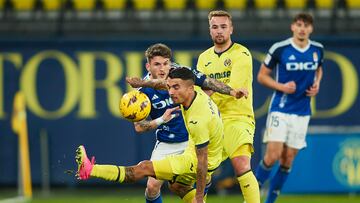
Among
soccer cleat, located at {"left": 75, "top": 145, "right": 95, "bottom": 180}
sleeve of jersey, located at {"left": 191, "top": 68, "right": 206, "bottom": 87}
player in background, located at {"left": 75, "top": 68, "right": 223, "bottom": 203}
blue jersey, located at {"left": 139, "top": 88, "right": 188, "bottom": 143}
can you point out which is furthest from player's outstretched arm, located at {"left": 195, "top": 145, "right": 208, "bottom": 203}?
blue jersey, located at {"left": 139, "top": 88, "right": 188, "bottom": 143}

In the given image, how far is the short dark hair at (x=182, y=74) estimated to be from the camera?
1041 cm

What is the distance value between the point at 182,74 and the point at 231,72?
4.31 ft

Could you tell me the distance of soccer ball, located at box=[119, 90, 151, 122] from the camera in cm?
1104

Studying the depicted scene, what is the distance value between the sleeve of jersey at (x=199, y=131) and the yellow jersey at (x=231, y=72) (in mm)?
1225

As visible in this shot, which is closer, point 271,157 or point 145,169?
point 145,169

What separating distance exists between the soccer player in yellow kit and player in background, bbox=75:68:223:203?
1.42 feet

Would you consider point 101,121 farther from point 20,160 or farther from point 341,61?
point 341,61

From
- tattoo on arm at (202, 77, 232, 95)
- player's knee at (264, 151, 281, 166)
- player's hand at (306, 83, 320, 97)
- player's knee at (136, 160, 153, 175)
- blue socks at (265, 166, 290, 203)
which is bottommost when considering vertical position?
blue socks at (265, 166, 290, 203)

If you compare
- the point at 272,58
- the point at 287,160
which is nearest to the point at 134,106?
the point at 287,160

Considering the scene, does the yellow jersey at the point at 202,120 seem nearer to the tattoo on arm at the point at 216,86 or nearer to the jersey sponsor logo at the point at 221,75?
the tattoo on arm at the point at 216,86

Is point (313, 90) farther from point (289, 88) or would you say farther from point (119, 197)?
point (119, 197)

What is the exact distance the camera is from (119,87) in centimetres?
1795

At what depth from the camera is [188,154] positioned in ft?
35.9

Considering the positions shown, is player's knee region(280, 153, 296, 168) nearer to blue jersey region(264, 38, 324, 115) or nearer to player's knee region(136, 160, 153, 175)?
blue jersey region(264, 38, 324, 115)
